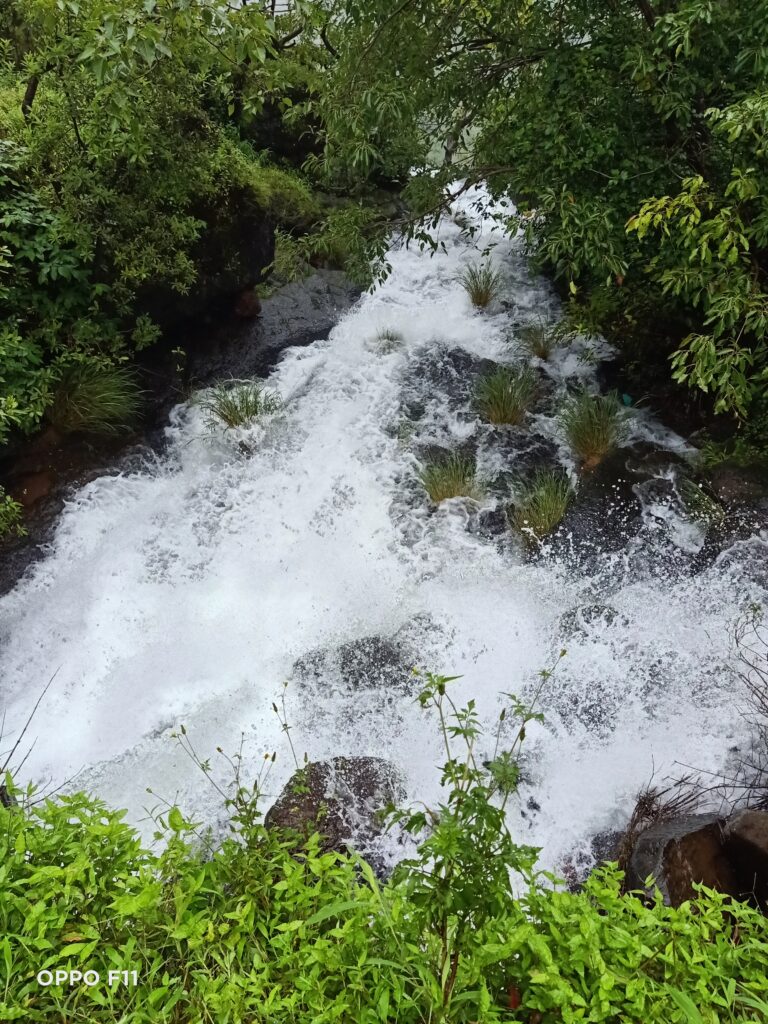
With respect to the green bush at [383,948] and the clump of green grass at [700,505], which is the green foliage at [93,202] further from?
the clump of green grass at [700,505]

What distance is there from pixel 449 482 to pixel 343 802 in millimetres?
2734

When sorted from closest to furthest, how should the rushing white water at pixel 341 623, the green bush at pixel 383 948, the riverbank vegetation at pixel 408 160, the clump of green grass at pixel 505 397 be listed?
the green bush at pixel 383 948 < the riverbank vegetation at pixel 408 160 < the rushing white water at pixel 341 623 < the clump of green grass at pixel 505 397

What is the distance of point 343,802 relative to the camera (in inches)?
140

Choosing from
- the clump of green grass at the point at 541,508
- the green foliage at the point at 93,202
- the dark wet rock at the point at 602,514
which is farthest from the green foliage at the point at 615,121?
the clump of green grass at the point at 541,508

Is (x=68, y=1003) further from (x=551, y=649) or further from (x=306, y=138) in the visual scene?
(x=306, y=138)

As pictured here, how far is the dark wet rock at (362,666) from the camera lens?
4246 millimetres

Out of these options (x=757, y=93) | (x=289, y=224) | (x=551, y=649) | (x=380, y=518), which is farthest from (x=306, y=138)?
(x=551, y=649)

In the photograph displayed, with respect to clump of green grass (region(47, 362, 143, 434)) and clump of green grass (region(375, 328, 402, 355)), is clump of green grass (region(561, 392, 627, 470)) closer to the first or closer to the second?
clump of green grass (region(375, 328, 402, 355))

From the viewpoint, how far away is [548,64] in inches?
171

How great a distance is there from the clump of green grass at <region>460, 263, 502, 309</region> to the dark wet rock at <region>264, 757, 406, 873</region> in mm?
5707

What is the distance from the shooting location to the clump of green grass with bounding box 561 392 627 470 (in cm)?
550

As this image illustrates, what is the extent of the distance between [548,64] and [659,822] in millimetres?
4931

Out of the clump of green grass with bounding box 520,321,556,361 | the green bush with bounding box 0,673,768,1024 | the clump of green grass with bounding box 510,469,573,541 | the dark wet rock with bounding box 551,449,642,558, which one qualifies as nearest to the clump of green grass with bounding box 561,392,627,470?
the dark wet rock with bounding box 551,449,642,558

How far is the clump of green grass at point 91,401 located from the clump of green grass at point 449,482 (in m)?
2.90
